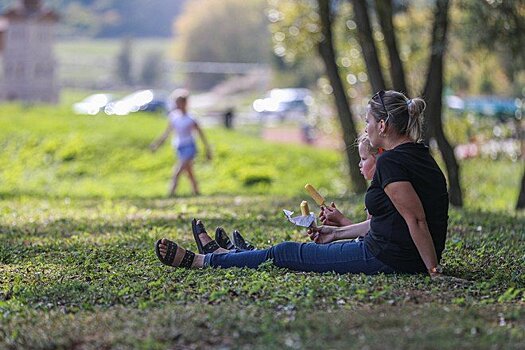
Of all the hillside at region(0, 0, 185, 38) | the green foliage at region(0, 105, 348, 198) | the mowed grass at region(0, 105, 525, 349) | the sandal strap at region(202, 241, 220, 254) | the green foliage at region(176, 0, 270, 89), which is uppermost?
the hillside at region(0, 0, 185, 38)

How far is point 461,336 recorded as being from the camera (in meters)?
5.57

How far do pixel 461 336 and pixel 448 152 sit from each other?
45.4 ft

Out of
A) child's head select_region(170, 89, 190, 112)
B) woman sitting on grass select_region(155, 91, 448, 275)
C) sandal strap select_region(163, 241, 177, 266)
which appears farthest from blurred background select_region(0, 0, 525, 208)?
sandal strap select_region(163, 241, 177, 266)

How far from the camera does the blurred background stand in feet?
62.1

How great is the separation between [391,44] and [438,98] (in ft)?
4.47

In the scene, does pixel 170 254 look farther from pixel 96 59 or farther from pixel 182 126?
pixel 96 59

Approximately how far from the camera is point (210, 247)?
27.3ft

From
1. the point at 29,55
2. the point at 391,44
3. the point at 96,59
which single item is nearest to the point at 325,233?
the point at 391,44

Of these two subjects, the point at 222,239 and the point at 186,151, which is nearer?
the point at 222,239

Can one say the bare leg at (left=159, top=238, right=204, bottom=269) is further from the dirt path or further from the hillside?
the hillside

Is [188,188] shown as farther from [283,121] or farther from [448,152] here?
[283,121]

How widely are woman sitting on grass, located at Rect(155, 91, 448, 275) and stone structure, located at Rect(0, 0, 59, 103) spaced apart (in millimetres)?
43273

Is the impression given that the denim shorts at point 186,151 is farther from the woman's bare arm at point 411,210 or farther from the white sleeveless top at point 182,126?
the woman's bare arm at point 411,210

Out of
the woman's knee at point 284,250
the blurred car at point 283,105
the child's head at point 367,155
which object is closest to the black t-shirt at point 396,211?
the child's head at point 367,155
